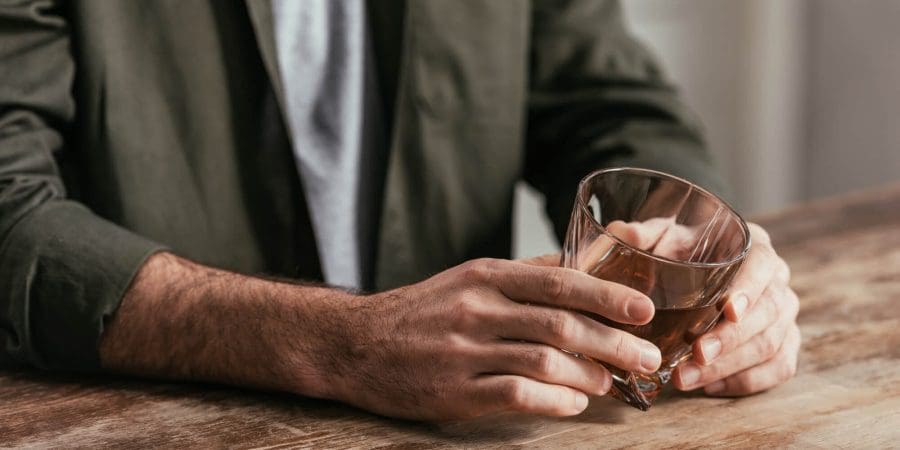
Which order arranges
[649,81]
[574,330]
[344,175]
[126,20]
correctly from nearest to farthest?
[574,330], [126,20], [344,175], [649,81]

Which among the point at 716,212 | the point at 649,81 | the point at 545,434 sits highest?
the point at 649,81

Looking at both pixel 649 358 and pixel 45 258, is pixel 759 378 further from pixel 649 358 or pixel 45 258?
pixel 45 258

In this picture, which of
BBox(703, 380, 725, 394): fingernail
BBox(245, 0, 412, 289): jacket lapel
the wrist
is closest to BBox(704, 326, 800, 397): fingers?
BBox(703, 380, 725, 394): fingernail

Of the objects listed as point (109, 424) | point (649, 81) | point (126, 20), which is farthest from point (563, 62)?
point (109, 424)

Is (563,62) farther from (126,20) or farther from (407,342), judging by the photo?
(407,342)

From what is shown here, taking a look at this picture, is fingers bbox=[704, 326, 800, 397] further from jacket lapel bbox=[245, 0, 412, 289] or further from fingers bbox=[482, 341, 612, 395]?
jacket lapel bbox=[245, 0, 412, 289]

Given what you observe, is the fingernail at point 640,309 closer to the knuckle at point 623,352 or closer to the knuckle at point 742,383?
the knuckle at point 623,352

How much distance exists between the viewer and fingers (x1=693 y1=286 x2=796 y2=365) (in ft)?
2.42

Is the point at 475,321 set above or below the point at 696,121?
below

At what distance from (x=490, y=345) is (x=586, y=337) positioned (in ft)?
0.23

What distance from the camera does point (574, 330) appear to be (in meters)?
0.68

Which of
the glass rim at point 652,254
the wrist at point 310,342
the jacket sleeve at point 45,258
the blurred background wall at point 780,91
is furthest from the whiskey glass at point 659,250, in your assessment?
the blurred background wall at point 780,91

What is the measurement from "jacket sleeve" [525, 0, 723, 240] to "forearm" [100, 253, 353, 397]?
0.54 meters

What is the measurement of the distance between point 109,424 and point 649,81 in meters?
0.86
